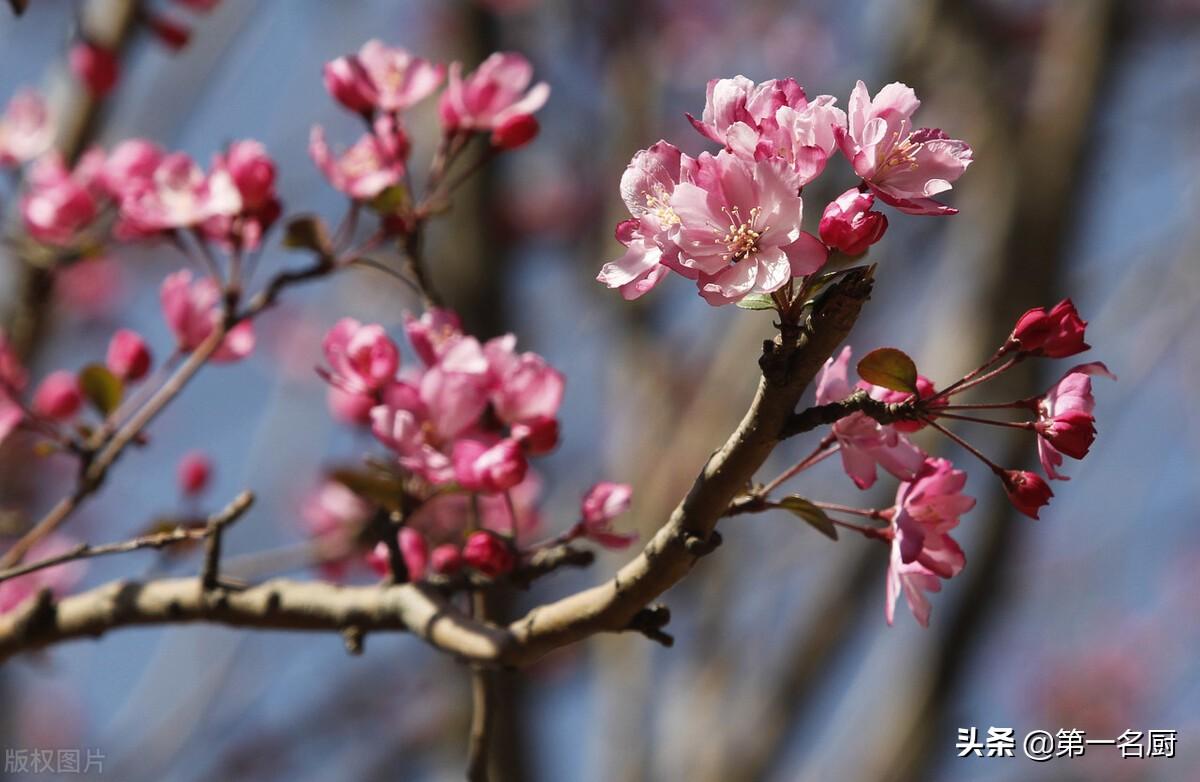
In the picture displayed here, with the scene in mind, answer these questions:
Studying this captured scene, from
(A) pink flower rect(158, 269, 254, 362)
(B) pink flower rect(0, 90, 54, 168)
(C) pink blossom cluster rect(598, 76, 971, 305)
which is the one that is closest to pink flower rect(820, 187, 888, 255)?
(C) pink blossom cluster rect(598, 76, 971, 305)

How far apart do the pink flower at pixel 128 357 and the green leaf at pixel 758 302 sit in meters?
1.04

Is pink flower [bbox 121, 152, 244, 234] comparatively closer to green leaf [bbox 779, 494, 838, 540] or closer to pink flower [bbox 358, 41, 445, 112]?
pink flower [bbox 358, 41, 445, 112]

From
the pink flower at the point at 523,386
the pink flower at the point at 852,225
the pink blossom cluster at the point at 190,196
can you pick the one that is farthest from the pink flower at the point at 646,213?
the pink blossom cluster at the point at 190,196

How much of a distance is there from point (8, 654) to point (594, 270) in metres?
2.82

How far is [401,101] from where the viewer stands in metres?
1.60

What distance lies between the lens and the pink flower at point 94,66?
222 centimetres

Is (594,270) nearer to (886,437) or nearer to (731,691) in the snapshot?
(731,691)

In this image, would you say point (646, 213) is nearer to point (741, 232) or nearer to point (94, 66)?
point (741, 232)

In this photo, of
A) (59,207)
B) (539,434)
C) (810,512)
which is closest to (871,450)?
(810,512)

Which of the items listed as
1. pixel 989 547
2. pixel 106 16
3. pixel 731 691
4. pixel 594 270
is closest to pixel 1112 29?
pixel 989 547

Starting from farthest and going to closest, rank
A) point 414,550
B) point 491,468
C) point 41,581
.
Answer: point 41,581, point 414,550, point 491,468

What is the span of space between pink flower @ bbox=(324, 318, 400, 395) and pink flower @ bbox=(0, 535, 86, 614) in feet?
1.97

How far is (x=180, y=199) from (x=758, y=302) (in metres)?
0.97

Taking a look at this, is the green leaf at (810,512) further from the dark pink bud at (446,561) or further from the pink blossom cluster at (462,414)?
the dark pink bud at (446,561)
